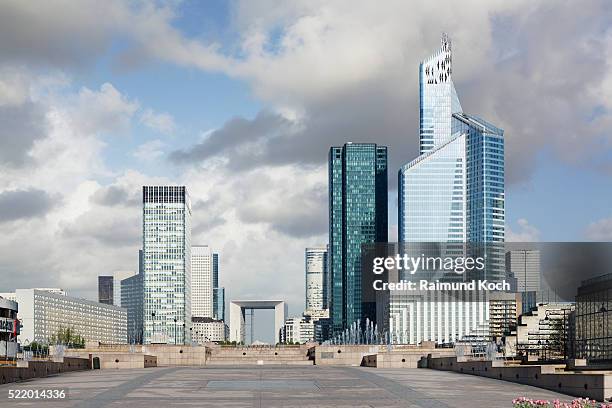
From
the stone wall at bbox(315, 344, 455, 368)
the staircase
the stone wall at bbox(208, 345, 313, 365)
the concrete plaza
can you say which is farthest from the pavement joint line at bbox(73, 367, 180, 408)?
the stone wall at bbox(208, 345, 313, 365)

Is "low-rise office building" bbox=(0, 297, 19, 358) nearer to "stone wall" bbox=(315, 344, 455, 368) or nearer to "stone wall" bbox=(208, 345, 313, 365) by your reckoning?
"stone wall" bbox=(208, 345, 313, 365)

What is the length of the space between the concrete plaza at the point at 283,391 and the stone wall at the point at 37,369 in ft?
2.71

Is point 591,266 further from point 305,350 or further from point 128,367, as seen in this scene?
point 128,367

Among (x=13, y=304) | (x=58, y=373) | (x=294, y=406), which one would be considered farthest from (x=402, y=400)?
(x=13, y=304)

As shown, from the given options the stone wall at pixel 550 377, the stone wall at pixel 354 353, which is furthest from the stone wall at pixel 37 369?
the stone wall at pixel 550 377

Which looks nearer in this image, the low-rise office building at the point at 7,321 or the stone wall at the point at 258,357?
the stone wall at the point at 258,357

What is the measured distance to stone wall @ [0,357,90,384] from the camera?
46709 millimetres

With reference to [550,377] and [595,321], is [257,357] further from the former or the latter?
[550,377]

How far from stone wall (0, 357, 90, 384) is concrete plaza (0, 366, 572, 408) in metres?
0.83

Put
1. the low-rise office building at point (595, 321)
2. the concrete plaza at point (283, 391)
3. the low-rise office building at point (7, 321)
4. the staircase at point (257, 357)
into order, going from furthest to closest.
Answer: the low-rise office building at point (7, 321)
the staircase at point (257, 357)
the low-rise office building at point (595, 321)
the concrete plaza at point (283, 391)

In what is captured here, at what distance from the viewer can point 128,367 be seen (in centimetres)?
7169

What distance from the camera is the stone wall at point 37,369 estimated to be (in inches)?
1839

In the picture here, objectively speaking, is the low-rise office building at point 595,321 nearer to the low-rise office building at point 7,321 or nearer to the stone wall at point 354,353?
the stone wall at point 354,353

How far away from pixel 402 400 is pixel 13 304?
143673 millimetres
